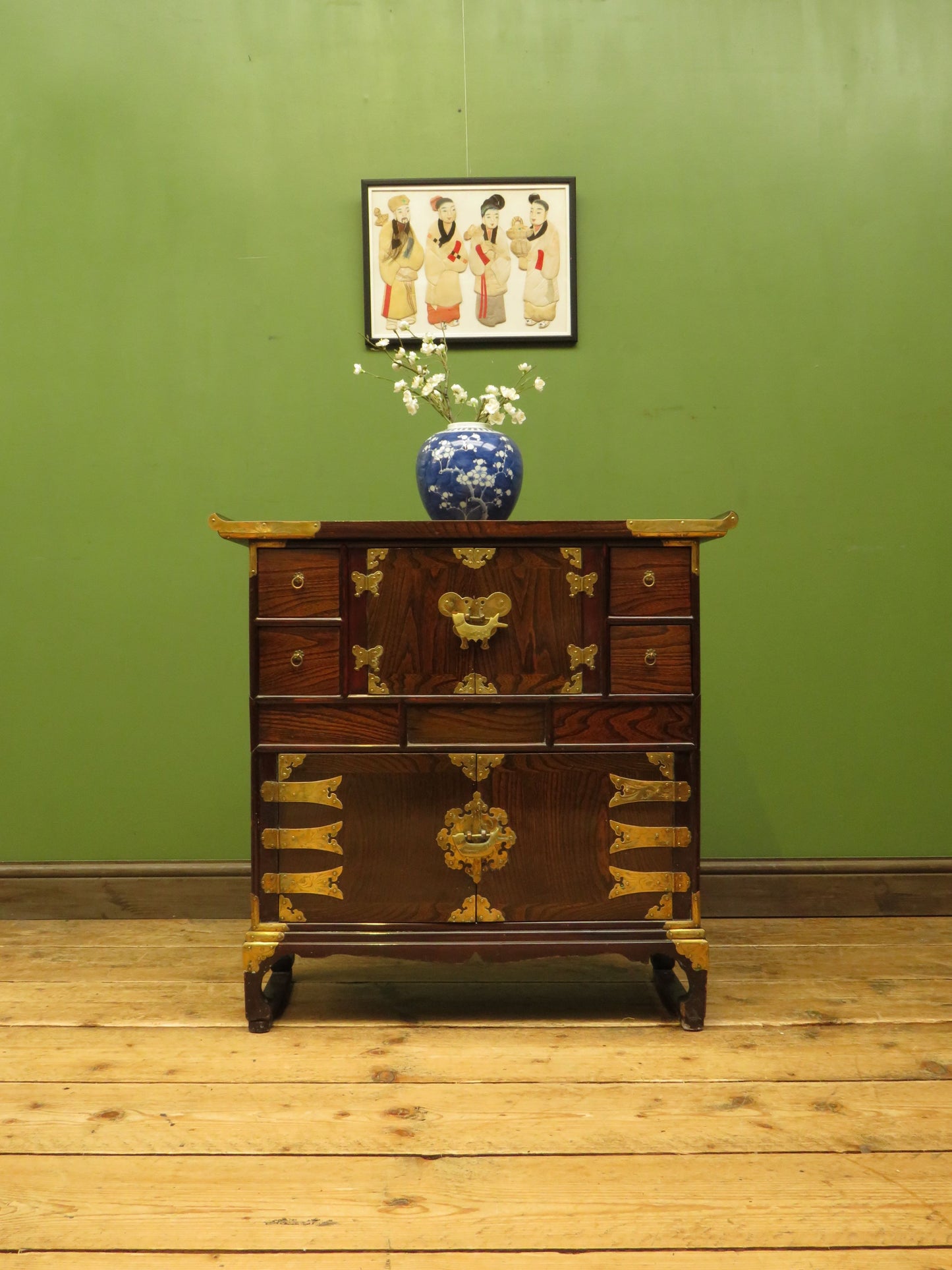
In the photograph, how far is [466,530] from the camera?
5.67 ft

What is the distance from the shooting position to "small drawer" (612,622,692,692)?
1.76 metres

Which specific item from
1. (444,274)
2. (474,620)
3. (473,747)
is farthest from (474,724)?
(444,274)

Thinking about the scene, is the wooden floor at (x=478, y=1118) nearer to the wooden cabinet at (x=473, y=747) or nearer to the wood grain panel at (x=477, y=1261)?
the wood grain panel at (x=477, y=1261)

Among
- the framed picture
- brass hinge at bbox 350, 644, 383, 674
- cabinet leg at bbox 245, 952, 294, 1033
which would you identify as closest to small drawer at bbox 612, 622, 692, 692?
brass hinge at bbox 350, 644, 383, 674

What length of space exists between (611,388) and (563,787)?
3.94 ft

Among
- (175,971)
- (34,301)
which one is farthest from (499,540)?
(34,301)

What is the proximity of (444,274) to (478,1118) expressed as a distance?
6.66ft

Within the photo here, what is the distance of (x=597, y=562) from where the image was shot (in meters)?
1.76

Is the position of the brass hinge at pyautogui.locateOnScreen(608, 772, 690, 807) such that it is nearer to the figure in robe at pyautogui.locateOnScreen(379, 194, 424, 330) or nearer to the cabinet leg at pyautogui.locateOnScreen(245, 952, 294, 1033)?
the cabinet leg at pyautogui.locateOnScreen(245, 952, 294, 1033)

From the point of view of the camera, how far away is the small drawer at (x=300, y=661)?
69.4 inches

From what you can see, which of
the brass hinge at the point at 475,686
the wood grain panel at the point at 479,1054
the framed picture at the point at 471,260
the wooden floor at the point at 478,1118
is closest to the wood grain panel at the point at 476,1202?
the wooden floor at the point at 478,1118

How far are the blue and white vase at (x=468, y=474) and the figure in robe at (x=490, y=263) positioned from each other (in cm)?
72

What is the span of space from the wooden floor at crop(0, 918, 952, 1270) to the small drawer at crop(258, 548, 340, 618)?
853 mm

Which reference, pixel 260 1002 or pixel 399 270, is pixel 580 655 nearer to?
pixel 260 1002
